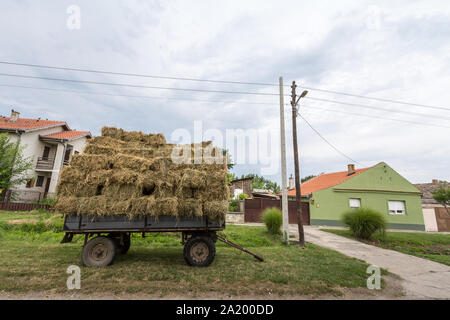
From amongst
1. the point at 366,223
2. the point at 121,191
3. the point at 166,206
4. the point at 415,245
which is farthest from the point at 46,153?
the point at 415,245

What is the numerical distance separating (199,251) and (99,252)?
2669 millimetres

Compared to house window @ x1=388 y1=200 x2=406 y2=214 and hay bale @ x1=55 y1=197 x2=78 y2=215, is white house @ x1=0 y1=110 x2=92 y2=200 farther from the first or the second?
house window @ x1=388 y1=200 x2=406 y2=214

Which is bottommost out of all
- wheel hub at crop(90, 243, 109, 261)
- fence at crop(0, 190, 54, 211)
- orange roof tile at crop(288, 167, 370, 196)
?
wheel hub at crop(90, 243, 109, 261)

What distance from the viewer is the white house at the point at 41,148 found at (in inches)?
715

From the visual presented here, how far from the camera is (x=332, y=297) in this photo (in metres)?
4.08

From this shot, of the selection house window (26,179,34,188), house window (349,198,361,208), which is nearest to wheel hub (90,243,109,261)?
house window (26,179,34,188)

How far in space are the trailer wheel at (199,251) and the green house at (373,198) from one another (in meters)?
14.2

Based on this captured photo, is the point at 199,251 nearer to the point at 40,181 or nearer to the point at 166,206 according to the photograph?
the point at 166,206

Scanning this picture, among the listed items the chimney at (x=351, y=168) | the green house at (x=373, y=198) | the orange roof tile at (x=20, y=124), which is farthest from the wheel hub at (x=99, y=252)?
the chimney at (x=351, y=168)

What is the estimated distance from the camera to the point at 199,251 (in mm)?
5590

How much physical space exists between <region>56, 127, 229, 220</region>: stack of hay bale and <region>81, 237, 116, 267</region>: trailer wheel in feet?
2.77

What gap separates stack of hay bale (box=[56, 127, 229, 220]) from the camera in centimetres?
521

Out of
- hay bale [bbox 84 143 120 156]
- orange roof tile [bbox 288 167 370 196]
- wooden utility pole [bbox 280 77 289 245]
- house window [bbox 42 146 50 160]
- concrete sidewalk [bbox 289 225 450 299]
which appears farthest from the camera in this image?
house window [bbox 42 146 50 160]

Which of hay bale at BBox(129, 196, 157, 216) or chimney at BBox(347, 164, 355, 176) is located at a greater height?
chimney at BBox(347, 164, 355, 176)
